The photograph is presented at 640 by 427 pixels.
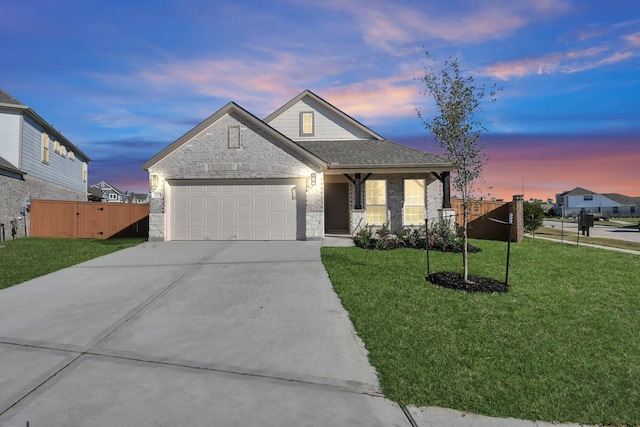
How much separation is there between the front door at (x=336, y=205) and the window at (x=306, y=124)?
118 inches

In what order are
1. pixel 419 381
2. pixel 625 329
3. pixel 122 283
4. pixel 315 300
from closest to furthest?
pixel 419 381 → pixel 625 329 → pixel 315 300 → pixel 122 283

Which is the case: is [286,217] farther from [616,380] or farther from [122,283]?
[616,380]

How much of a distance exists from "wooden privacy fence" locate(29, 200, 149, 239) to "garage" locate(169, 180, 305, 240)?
218 inches

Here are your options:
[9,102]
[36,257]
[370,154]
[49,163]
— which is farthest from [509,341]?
[49,163]

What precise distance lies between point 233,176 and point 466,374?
11845 millimetres

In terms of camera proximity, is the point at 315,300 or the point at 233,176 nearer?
the point at 315,300

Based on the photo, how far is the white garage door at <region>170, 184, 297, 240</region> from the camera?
47.0 ft

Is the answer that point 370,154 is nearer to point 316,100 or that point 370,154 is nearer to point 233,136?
point 316,100

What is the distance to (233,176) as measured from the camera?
14.2 m

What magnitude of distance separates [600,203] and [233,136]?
96131 millimetres

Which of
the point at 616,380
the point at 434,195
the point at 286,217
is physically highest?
the point at 434,195

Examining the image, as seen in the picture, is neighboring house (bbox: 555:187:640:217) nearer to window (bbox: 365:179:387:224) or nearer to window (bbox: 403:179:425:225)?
A: window (bbox: 403:179:425:225)

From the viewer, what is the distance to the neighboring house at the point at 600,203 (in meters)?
81.5

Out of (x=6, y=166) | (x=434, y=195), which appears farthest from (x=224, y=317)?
(x=6, y=166)
